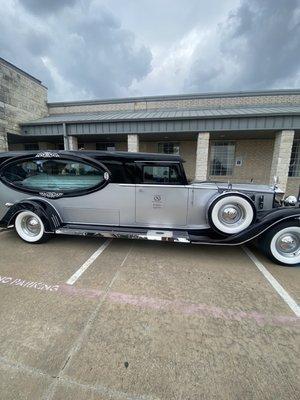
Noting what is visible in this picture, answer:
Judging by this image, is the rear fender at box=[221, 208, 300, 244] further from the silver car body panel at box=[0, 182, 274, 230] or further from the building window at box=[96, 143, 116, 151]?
the building window at box=[96, 143, 116, 151]

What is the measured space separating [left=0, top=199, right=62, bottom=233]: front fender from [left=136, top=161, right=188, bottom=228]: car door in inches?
68.0

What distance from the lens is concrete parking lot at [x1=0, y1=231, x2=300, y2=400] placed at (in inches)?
62.1

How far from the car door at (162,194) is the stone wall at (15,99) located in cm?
1019

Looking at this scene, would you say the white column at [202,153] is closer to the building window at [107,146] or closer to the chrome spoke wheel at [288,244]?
the building window at [107,146]

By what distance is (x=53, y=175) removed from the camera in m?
4.21

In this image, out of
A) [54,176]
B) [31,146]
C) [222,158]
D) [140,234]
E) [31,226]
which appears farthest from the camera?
[31,146]

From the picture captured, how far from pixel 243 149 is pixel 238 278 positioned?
10.1 meters

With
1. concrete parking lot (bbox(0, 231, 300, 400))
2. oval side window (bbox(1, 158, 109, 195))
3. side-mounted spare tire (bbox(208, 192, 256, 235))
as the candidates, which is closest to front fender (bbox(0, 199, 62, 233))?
oval side window (bbox(1, 158, 109, 195))

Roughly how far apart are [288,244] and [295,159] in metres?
10.2

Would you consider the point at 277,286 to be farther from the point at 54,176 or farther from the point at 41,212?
the point at 54,176

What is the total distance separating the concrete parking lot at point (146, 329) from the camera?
62.1 inches

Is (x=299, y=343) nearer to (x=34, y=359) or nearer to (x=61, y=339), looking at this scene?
(x=61, y=339)

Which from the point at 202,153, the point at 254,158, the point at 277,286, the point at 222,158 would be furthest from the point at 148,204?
the point at 254,158

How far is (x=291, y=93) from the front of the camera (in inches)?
454
